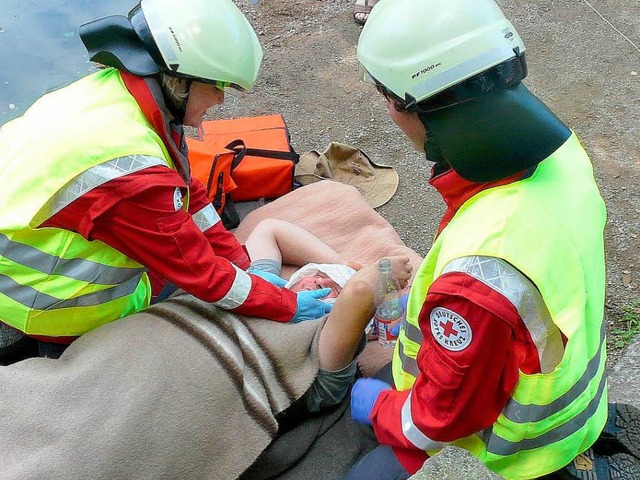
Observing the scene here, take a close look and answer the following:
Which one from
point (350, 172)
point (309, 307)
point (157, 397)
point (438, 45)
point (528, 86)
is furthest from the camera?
point (528, 86)

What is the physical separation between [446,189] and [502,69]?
0.32 m

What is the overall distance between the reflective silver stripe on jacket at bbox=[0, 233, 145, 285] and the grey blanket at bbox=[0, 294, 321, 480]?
17cm

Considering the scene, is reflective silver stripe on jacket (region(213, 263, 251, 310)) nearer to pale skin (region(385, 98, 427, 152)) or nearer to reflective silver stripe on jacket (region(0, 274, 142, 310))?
reflective silver stripe on jacket (region(0, 274, 142, 310))

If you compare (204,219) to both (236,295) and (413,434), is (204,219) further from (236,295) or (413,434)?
(413,434)

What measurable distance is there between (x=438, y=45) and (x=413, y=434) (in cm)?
99

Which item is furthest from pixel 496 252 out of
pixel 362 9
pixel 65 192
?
pixel 362 9

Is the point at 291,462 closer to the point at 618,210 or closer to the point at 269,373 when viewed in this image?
the point at 269,373

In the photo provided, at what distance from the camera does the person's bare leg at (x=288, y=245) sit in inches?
126

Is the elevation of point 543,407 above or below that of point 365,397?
above

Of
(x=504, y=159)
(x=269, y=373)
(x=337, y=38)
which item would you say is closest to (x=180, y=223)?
(x=269, y=373)

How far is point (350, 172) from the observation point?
13.6ft

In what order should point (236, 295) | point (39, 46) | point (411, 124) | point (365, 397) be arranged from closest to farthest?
1. point (411, 124)
2. point (365, 397)
3. point (236, 295)
4. point (39, 46)

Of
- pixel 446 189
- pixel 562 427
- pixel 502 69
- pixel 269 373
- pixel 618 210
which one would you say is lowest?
pixel 618 210

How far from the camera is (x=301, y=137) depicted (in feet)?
15.2
